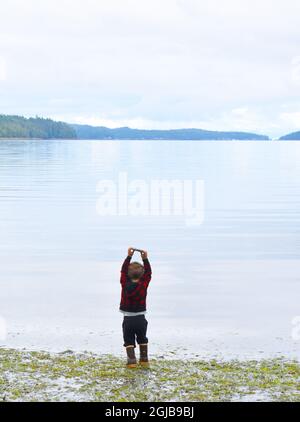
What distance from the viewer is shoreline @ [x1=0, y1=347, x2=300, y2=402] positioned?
582 inches

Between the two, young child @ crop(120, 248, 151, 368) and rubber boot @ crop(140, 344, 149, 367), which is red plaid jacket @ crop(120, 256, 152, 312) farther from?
rubber boot @ crop(140, 344, 149, 367)

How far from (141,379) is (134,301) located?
1.96 metres

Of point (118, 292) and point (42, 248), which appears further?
point (42, 248)

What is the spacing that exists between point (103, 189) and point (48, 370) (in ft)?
267

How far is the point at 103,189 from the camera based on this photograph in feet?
321

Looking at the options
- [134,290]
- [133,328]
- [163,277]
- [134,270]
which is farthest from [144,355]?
[163,277]

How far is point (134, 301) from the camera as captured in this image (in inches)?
683

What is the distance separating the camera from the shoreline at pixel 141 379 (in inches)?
582

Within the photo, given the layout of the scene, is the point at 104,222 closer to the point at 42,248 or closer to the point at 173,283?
the point at 42,248

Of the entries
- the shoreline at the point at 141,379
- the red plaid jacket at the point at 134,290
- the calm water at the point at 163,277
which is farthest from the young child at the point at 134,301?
the calm water at the point at 163,277

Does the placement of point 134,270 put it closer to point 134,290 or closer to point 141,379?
point 134,290
